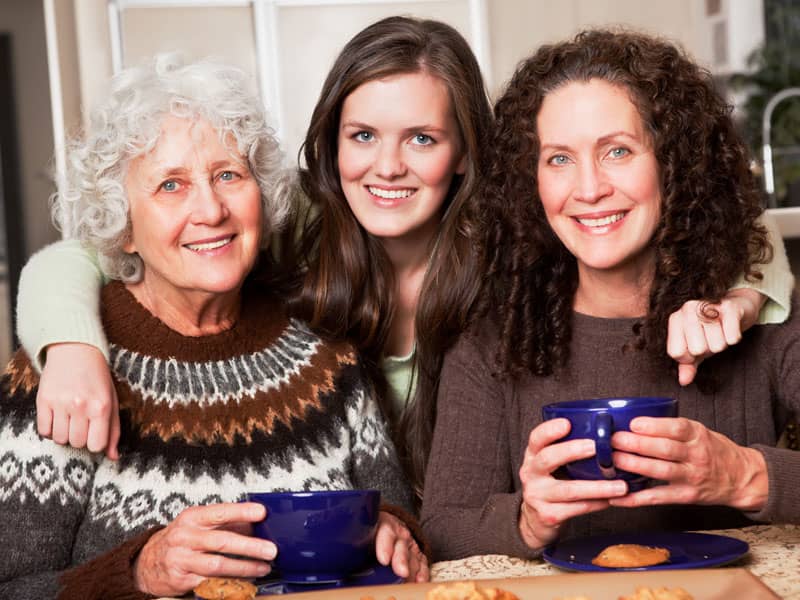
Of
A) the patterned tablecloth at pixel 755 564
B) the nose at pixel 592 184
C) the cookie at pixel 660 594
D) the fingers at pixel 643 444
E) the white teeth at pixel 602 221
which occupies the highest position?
the nose at pixel 592 184

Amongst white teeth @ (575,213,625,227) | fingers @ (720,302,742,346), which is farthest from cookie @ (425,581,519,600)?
white teeth @ (575,213,625,227)

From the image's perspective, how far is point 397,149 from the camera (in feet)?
5.94

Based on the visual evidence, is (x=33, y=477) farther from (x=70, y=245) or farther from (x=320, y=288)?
(x=320, y=288)

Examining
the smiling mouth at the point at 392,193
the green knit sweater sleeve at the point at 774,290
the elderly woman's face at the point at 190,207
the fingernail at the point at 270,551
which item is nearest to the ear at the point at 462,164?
the smiling mouth at the point at 392,193

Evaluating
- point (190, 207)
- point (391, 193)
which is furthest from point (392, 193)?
point (190, 207)

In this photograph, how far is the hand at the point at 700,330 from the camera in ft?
4.25

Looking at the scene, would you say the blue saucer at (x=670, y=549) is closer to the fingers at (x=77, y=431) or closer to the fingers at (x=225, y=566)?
the fingers at (x=225, y=566)

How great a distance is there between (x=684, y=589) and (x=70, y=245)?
1.18 metres

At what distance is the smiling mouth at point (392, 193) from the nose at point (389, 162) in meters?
0.04

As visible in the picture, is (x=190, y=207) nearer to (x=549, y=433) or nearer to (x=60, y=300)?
(x=60, y=300)

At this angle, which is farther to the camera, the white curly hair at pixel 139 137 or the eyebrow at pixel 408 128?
the eyebrow at pixel 408 128

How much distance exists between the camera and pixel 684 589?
2.64 ft

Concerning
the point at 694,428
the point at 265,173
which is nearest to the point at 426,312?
the point at 265,173

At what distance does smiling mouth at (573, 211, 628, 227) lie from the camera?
1.42m
